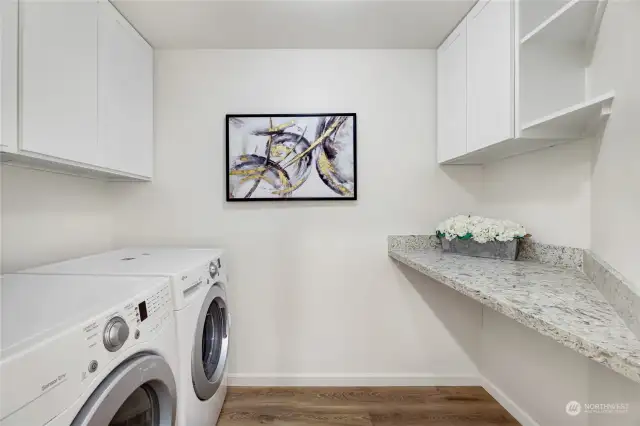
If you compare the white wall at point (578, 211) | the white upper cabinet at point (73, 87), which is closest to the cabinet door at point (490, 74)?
the white wall at point (578, 211)

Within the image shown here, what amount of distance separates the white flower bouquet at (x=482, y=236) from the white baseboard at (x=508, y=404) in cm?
91

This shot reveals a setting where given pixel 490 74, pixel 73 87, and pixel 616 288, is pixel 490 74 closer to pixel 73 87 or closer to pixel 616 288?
pixel 616 288

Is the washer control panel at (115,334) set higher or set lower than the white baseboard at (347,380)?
higher

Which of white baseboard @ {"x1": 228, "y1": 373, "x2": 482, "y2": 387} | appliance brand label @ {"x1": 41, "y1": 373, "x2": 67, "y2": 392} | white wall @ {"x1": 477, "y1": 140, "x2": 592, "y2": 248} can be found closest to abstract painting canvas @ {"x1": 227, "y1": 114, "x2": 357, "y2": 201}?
white wall @ {"x1": 477, "y1": 140, "x2": 592, "y2": 248}

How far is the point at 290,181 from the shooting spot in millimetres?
2107

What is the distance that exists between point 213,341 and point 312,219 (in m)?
0.98

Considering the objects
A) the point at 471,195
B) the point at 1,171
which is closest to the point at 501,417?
the point at 471,195

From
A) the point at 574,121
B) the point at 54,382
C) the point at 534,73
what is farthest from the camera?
the point at 534,73

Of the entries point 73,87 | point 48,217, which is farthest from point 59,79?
point 48,217

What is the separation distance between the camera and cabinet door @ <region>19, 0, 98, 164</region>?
113 cm

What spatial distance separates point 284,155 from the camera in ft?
6.89

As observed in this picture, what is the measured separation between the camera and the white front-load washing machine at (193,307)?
1.28 m

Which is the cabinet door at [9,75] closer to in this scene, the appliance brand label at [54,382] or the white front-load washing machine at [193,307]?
the white front-load washing machine at [193,307]

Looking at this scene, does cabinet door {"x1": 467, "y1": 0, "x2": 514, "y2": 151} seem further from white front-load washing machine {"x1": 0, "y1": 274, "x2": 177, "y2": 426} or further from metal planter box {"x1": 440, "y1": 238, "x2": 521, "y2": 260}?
white front-load washing machine {"x1": 0, "y1": 274, "x2": 177, "y2": 426}
